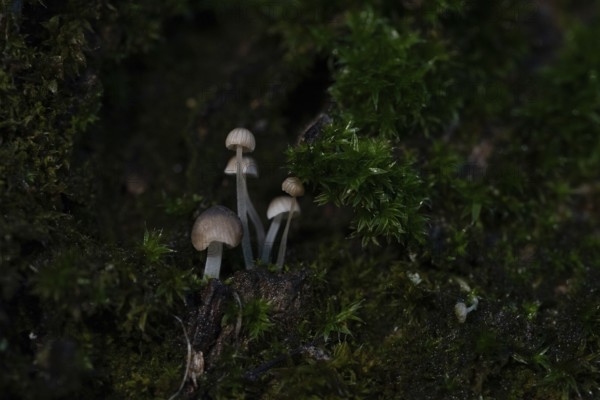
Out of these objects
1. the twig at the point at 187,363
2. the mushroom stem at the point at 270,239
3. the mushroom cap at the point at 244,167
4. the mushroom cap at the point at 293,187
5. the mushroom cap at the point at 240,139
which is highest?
the mushroom cap at the point at 240,139

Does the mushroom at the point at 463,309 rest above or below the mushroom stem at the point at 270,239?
below

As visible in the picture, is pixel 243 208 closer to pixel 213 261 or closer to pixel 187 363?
pixel 213 261

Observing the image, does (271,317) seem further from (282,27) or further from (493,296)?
(282,27)

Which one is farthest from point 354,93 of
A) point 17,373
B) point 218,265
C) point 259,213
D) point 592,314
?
point 17,373

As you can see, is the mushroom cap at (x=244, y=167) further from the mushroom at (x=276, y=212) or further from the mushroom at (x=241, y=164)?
the mushroom at (x=276, y=212)

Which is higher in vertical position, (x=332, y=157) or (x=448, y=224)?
(x=332, y=157)

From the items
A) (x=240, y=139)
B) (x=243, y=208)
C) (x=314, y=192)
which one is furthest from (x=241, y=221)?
(x=314, y=192)

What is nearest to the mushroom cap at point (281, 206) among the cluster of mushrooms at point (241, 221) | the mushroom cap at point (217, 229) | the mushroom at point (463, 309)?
the cluster of mushrooms at point (241, 221)
